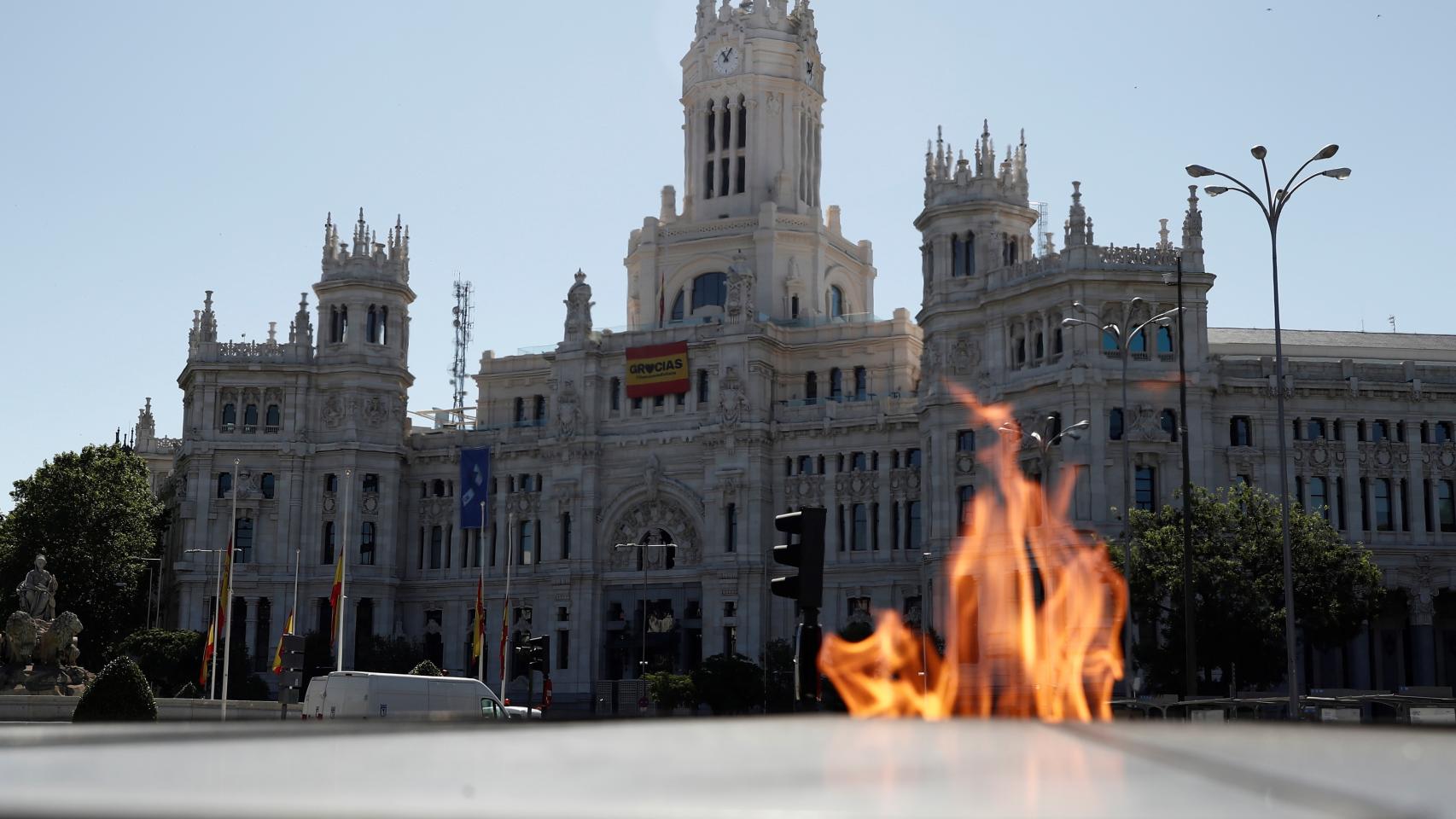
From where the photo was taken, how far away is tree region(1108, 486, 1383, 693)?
5775 cm

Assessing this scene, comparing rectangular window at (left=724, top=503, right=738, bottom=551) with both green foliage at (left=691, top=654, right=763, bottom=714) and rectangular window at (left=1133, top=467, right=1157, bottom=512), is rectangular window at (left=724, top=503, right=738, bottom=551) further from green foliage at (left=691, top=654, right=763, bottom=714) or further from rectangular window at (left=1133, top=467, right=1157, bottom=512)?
rectangular window at (left=1133, top=467, right=1157, bottom=512)

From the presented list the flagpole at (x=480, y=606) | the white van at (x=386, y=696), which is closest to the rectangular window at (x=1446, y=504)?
the flagpole at (x=480, y=606)

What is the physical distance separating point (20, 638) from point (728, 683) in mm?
29535

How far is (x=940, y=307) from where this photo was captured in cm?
8475

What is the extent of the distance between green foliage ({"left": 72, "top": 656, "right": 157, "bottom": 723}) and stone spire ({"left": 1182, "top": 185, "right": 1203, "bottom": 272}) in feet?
164

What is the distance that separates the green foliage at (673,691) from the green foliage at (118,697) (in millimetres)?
28504

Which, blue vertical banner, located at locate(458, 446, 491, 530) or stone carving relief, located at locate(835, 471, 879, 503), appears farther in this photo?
blue vertical banner, located at locate(458, 446, 491, 530)

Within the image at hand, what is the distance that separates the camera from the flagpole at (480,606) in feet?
243

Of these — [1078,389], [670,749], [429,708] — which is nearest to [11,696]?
[429,708]

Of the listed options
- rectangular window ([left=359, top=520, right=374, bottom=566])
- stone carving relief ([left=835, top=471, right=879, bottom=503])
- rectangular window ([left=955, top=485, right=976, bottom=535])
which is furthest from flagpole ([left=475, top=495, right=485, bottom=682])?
rectangular window ([left=955, top=485, right=976, bottom=535])

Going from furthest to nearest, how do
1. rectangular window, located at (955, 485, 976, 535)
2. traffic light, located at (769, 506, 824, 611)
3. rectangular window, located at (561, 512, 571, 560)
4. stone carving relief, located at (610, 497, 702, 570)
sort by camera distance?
rectangular window, located at (561, 512, 571, 560)
stone carving relief, located at (610, 497, 702, 570)
rectangular window, located at (955, 485, 976, 535)
traffic light, located at (769, 506, 824, 611)

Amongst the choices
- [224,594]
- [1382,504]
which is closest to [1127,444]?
[1382,504]

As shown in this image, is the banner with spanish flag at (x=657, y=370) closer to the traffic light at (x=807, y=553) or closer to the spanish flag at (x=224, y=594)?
the spanish flag at (x=224, y=594)

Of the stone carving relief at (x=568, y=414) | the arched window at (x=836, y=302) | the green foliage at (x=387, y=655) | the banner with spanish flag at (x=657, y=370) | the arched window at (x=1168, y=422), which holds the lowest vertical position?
the green foliage at (x=387, y=655)
